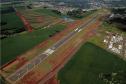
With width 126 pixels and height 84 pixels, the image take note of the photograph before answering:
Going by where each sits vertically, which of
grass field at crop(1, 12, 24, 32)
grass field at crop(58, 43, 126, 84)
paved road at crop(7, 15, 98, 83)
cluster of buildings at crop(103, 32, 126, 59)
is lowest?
cluster of buildings at crop(103, 32, 126, 59)

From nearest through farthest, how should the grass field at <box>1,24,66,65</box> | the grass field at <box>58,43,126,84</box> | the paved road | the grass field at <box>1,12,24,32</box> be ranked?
the paved road < the grass field at <box>58,43,126,84</box> < the grass field at <box>1,24,66,65</box> < the grass field at <box>1,12,24,32</box>

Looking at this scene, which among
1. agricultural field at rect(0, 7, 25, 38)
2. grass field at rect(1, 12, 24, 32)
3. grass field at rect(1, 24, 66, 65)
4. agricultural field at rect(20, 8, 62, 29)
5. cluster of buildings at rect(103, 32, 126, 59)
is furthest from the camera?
agricultural field at rect(20, 8, 62, 29)

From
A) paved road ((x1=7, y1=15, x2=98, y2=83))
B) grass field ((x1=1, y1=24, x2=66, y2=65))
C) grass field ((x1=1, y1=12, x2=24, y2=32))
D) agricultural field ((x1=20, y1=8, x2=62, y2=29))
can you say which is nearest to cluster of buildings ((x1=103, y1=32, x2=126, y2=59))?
paved road ((x1=7, y1=15, x2=98, y2=83))

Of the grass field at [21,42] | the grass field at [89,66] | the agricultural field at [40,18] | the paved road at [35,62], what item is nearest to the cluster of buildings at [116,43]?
the grass field at [89,66]

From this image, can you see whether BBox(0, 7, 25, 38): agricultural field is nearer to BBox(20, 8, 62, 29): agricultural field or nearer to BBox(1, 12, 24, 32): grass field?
BBox(1, 12, 24, 32): grass field

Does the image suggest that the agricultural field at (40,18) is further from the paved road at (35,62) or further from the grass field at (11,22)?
the paved road at (35,62)

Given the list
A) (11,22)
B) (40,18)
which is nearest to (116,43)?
(40,18)

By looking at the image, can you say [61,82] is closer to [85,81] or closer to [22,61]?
[85,81]
